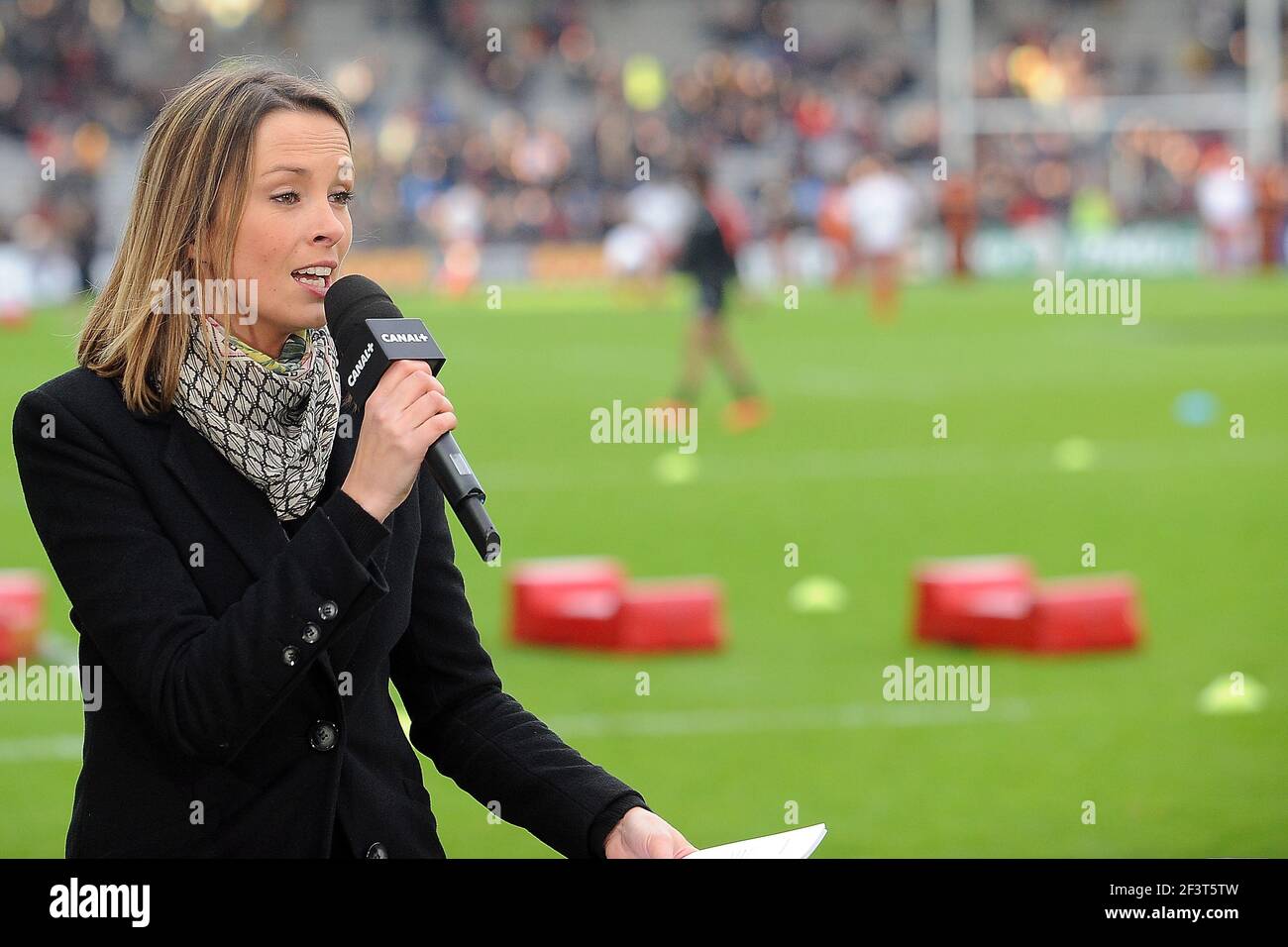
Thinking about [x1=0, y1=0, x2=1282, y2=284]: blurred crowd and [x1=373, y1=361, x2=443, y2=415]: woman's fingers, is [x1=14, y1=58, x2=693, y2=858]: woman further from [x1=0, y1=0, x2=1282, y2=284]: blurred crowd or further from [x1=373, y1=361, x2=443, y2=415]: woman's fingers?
[x1=0, y1=0, x2=1282, y2=284]: blurred crowd

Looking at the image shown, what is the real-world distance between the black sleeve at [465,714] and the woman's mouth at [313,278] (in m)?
0.35

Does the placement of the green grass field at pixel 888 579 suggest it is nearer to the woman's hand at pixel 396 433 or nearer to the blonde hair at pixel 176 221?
the blonde hair at pixel 176 221

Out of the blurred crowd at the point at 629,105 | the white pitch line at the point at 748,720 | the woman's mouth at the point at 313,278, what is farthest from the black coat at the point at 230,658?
the blurred crowd at the point at 629,105

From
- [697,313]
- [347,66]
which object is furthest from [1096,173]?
[697,313]

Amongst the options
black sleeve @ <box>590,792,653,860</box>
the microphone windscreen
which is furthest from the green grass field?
black sleeve @ <box>590,792,653,860</box>

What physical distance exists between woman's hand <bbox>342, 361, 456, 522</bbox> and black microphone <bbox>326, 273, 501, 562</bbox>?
37 millimetres

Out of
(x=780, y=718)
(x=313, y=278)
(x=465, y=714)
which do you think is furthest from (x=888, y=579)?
(x=313, y=278)

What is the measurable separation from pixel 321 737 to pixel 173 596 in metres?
0.25

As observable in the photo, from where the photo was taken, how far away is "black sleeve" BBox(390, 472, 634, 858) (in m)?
2.47

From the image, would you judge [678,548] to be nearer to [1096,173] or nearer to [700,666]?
[700,666]

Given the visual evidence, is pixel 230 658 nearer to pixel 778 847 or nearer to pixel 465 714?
pixel 465 714

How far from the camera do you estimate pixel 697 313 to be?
1647 cm

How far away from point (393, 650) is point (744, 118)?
37.4 metres
